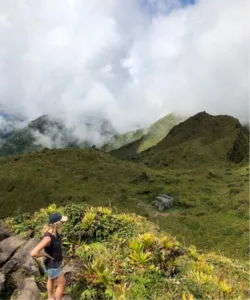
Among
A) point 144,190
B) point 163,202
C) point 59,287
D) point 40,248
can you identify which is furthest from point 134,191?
point 40,248

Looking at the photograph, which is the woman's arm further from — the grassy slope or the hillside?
the hillside

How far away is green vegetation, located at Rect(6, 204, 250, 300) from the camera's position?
32.6 ft

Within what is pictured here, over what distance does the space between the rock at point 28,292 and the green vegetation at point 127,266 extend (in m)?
0.47

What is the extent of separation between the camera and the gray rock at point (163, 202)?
65188 mm

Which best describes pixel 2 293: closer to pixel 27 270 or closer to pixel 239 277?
pixel 27 270

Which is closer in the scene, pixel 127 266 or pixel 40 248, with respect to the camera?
pixel 40 248

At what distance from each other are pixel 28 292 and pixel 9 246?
348cm

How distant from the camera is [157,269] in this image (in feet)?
34.9

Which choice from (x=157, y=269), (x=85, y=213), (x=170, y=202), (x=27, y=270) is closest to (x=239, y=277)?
(x=157, y=269)

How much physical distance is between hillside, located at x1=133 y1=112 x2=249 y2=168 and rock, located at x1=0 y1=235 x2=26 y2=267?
11000cm

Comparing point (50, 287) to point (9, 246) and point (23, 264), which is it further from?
point (9, 246)

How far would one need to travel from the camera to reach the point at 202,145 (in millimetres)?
144125

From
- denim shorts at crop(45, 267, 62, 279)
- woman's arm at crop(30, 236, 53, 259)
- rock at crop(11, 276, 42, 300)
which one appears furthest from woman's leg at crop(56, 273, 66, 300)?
rock at crop(11, 276, 42, 300)

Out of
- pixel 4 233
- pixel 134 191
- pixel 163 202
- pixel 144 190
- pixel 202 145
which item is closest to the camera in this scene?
pixel 4 233
